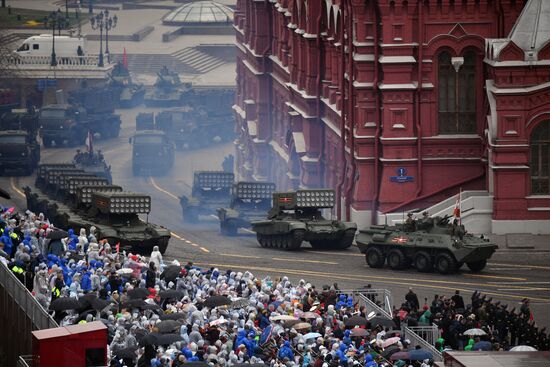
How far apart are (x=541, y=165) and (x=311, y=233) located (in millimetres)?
9838

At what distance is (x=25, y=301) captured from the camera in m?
62.5

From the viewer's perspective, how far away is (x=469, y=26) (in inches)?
3529

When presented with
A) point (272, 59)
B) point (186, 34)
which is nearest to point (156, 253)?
point (272, 59)

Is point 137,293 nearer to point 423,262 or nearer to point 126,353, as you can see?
point 126,353

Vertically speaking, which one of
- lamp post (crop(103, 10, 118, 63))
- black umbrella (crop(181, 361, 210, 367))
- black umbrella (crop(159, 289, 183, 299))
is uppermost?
lamp post (crop(103, 10, 118, 63))

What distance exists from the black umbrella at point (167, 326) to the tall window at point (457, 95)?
110ft

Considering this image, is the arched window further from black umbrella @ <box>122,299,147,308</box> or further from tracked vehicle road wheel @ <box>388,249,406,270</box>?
black umbrella @ <box>122,299,147,308</box>

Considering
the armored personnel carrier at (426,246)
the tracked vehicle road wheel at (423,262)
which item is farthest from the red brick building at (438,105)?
the tracked vehicle road wheel at (423,262)

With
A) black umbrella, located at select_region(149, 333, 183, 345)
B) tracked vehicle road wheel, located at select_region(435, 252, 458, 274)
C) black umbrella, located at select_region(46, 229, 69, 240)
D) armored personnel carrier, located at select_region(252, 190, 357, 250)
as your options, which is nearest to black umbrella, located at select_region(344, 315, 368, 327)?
black umbrella, located at select_region(149, 333, 183, 345)

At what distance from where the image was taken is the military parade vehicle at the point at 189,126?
136875mm

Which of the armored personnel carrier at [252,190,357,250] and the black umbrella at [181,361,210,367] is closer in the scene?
the black umbrella at [181,361,210,367]

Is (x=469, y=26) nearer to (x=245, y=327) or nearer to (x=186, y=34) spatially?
(x=245, y=327)

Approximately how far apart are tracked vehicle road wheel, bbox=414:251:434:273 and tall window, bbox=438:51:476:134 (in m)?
11.8

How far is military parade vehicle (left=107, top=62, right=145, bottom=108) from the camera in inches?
6038
